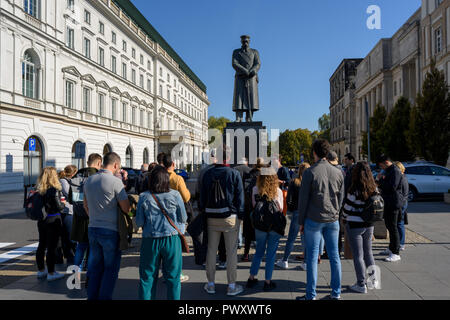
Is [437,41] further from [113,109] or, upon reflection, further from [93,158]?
[93,158]

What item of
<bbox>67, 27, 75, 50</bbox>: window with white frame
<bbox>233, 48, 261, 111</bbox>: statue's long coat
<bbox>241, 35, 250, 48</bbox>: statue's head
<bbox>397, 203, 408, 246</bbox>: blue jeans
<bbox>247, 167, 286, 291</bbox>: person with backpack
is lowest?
<bbox>397, 203, 408, 246</bbox>: blue jeans

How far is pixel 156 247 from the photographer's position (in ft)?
12.0

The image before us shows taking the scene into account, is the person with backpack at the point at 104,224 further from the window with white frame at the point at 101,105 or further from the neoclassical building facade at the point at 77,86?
the window with white frame at the point at 101,105

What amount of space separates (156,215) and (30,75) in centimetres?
2458

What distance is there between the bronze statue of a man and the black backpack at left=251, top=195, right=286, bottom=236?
20.5 ft

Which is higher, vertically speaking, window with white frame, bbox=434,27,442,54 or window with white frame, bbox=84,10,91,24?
window with white frame, bbox=84,10,91,24

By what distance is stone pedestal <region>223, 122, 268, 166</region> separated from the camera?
9.88 metres

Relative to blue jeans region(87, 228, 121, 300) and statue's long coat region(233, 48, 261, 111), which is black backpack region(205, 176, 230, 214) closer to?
blue jeans region(87, 228, 121, 300)

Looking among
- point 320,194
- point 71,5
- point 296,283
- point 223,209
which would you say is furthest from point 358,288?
point 71,5

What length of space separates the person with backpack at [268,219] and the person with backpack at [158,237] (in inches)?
50.6

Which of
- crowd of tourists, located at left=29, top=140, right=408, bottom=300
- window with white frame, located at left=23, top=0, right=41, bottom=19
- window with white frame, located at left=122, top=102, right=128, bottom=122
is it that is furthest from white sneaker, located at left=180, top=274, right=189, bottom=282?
window with white frame, located at left=122, top=102, right=128, bottom=122

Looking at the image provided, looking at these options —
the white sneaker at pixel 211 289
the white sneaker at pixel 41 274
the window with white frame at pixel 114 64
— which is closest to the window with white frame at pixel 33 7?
the window with white frame at pixel 114 64
